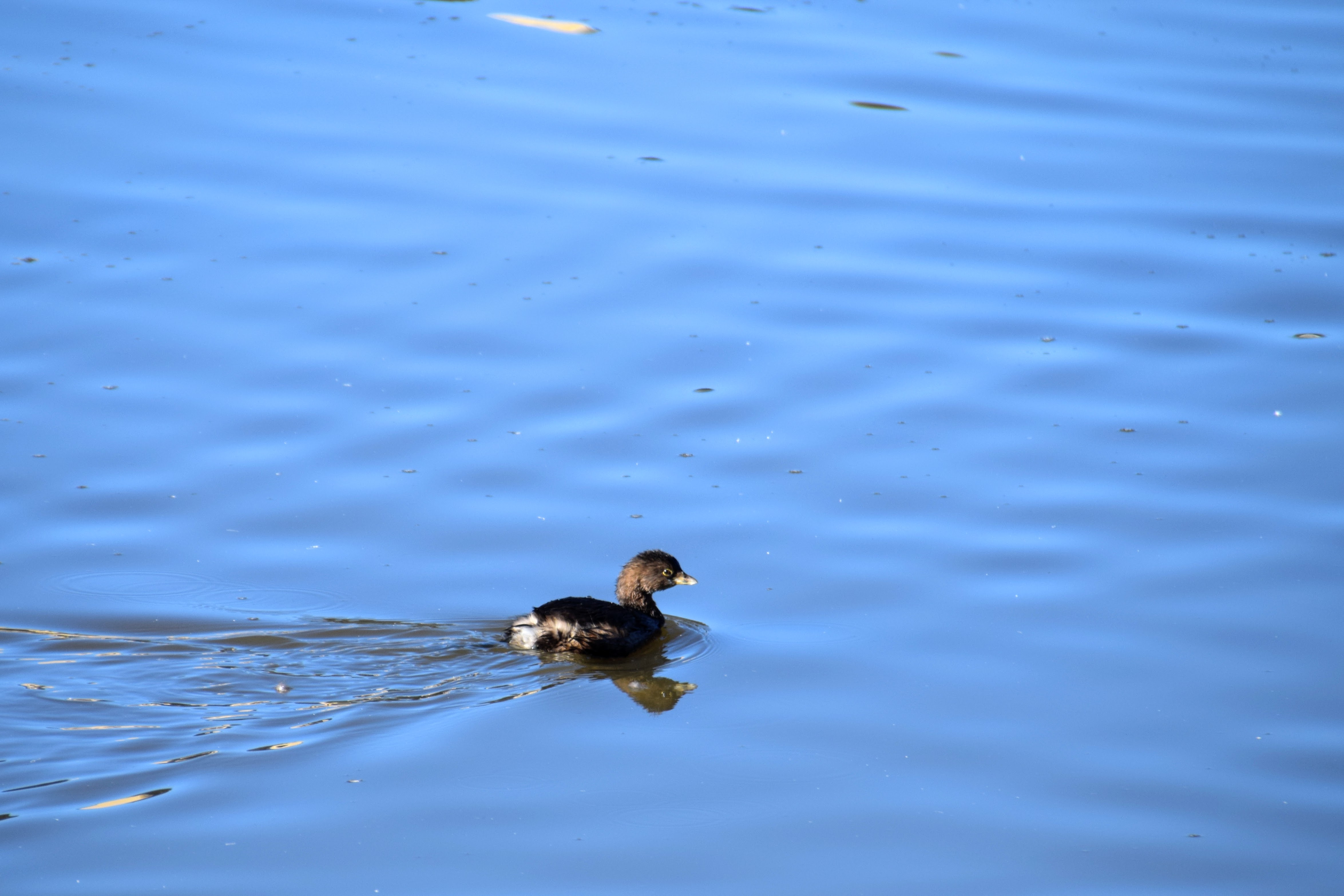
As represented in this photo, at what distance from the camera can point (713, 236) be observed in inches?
480

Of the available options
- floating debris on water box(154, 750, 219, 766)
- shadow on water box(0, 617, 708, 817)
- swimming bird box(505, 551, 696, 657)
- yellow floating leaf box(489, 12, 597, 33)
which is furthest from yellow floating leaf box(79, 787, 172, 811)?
yellow floating leaf box(489, 12, 597, 33)

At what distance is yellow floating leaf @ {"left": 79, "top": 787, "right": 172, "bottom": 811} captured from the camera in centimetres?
586

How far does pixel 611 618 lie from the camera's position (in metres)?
7.65

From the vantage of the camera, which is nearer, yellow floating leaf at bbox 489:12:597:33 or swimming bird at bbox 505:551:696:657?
swimming bird at bbox 505:551:696:657

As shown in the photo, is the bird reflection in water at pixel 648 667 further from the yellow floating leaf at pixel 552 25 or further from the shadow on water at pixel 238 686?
the yellow floating leaf at pixel 552 25

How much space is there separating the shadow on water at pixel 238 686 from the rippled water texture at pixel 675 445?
1.1 inches

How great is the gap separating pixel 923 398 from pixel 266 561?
4351 mm

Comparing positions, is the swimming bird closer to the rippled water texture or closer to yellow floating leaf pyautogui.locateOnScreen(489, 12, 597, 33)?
the rippled water texture

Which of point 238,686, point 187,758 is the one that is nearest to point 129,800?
point 187,758

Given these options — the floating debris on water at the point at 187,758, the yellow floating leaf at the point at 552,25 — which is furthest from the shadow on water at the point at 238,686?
the yellow floating leaf at the point at 552,25

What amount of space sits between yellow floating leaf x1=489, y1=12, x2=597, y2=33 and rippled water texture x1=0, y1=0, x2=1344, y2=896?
0.42 feet

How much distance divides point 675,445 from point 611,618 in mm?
1935

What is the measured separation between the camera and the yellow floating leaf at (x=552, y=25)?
15.8 m

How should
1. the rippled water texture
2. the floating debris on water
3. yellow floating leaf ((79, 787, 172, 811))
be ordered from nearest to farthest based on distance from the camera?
yellow floating leaf ((79, 787, 172, 811)) < the rippled water texture < the floating debris on water
